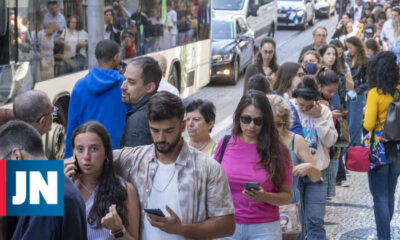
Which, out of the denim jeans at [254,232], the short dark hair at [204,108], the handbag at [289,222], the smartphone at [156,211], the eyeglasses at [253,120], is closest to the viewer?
the smartphone at [156,211]

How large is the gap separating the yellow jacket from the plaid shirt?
364cm

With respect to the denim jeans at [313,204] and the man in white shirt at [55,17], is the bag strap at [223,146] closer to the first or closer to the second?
the denim jeans at [313,204]

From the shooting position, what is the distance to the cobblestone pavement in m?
8.11

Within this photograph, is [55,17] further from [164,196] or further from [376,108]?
[164,196]

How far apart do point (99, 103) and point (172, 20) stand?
337 inches

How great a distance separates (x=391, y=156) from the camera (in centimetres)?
733

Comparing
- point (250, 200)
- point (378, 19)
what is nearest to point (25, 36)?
point (250, 200)

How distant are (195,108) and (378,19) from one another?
1544cm

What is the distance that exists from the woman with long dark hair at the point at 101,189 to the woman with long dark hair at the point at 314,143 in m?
2.97

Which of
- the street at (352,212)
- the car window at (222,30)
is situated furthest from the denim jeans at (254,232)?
the car window at (222,30)

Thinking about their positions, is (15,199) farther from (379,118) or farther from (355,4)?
(355,4)

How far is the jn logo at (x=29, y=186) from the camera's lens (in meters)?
3.23

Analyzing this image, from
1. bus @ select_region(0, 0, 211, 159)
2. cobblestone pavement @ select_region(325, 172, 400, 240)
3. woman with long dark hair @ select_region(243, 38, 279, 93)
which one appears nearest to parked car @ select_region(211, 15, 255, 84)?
bus @ select_region(0, 0, 211, 159)

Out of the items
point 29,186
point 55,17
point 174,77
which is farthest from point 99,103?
point 174,77
